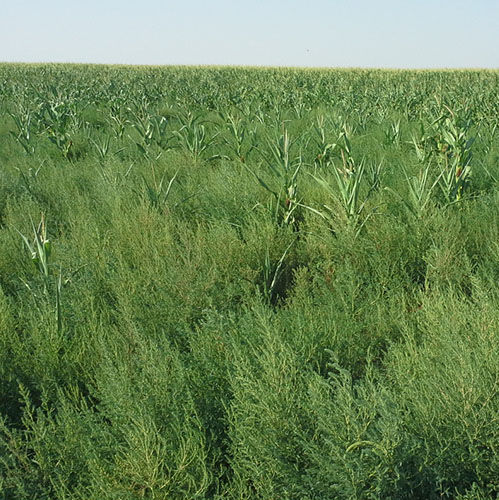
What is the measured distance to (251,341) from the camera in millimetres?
2557

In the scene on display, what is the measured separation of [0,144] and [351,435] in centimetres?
760

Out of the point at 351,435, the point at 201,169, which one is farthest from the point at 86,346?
the point at 201,169

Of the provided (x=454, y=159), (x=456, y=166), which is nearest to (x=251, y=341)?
(x=456, y=166)

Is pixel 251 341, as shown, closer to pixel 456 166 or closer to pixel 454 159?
pixel 456 166

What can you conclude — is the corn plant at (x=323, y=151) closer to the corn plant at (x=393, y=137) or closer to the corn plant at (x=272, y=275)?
the corn plant at (x=393, y=137)

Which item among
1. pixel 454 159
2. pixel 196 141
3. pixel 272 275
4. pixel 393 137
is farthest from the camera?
pixel 393 137

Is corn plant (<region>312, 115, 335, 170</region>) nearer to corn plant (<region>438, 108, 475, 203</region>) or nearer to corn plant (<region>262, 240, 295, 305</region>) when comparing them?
corn plant (<region>438, 108, 475, 203</region>)

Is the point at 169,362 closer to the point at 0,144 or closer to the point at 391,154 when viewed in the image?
the point at 391,154

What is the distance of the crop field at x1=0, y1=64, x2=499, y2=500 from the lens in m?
1.80

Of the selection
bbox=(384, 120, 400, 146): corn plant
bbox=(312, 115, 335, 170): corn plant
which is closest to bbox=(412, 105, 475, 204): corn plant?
bbox=(312, 115, 335, 170): corn plant

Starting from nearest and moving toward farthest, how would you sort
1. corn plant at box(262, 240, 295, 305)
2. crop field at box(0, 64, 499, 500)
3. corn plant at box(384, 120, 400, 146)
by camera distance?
crop field at box(0, 64, 499, 500) < corn plant at box(262, 240, 295, 305) < corn plant at box(384, 120, 400, 146)

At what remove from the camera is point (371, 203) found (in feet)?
14.1

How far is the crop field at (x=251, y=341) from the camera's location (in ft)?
5.92

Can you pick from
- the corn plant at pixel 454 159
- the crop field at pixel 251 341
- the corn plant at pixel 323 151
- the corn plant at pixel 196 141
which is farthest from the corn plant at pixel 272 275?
the corn plant at pixel 196 141
